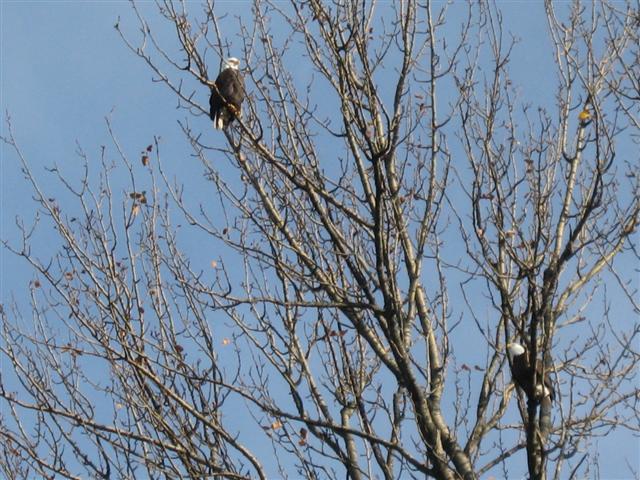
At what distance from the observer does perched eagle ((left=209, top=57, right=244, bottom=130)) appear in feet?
18.4

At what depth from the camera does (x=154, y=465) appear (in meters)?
4.86

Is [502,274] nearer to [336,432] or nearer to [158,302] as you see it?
[336,432]

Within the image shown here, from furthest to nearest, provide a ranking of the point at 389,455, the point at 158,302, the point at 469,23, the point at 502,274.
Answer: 1. the point at 158,302
2. the point at 469,23
3. the point at 389,455
4. the point at 502,274

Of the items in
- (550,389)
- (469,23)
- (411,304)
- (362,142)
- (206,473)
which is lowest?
(206,473)

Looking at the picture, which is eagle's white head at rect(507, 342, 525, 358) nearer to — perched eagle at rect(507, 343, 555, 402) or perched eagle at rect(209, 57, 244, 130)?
perched eagle at rect(507, 343, 555, 402)

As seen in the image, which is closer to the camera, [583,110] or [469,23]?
[583,110]

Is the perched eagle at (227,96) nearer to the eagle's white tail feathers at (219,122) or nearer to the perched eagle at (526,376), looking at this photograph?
the eagle's white tail feathers at (219,122)

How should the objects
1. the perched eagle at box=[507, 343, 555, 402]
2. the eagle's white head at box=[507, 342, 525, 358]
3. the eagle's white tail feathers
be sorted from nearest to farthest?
the perched eagle at box=[507, 343, 555, 402] < the eagle's white head at box=[507, 342, 525, 358] < the eagle's white tail feathers

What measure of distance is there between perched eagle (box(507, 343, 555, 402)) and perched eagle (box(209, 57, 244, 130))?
6.30 ft

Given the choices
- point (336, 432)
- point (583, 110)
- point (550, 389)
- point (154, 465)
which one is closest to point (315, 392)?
point (336, 432)

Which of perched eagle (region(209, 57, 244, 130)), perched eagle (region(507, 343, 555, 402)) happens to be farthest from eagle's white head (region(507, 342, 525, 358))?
perched eagle (region(209, 57, 244, 130))

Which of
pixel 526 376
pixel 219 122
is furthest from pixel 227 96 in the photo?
pixel 526 376

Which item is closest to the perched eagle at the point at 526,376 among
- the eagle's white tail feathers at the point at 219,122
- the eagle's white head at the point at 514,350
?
the eagle's white head at the point at 514,350

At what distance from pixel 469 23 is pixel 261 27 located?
108 centimetres
